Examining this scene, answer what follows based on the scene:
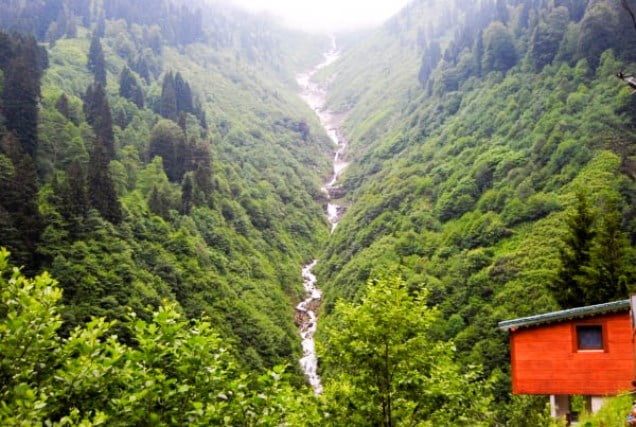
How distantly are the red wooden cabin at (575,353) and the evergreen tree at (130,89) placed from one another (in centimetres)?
12077

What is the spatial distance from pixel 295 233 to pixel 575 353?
4129 inches

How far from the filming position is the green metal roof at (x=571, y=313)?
26.8 meters

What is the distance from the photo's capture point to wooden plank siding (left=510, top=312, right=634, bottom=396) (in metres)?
26.8

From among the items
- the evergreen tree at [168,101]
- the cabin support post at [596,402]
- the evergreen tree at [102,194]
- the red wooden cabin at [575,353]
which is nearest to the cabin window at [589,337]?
the red wooden cabin at [575,353]

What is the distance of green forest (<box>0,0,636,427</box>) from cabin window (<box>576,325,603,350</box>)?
465 centimetres

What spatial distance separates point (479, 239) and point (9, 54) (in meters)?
93.8

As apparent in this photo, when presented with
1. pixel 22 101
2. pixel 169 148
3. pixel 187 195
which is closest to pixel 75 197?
pixel 22 101

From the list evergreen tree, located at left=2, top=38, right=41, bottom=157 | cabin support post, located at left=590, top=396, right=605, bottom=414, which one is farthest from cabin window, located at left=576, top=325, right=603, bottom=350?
evergreen tree, located at left=2, top=38, right=41, bottom=157

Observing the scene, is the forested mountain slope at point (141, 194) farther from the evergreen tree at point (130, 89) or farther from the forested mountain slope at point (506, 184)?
the forested mountain slope at point (506, 184)

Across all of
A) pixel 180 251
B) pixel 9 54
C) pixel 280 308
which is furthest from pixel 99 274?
pixel 9 54

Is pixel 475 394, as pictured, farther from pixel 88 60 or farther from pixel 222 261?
pixel 88 60

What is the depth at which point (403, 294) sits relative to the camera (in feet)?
64.2

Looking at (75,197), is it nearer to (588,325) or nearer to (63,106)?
(63,106)

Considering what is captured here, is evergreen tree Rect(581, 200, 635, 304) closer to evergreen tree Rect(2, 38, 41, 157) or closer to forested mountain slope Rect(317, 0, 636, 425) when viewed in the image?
forested mountain slope Rect(317, 0, 636, 425)
